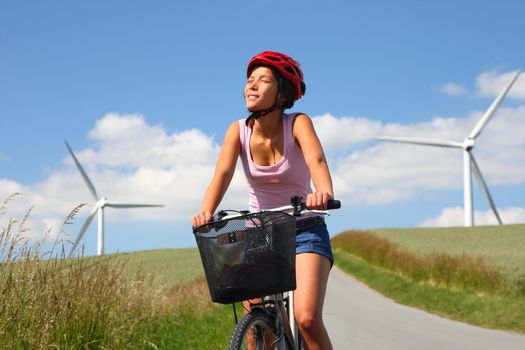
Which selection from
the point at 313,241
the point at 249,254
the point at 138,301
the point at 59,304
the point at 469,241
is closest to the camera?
the point at 249,254

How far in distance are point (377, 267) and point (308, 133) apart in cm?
2505

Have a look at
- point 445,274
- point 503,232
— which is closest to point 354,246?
point 503,232

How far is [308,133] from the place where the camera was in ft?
13.4

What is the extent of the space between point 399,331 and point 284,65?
7908 millimetres

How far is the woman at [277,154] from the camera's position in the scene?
13.0ft

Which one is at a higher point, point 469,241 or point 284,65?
point 469,241

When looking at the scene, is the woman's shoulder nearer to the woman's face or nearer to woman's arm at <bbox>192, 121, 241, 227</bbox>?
the woman's face

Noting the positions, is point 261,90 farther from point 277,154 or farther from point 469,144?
point 469,144

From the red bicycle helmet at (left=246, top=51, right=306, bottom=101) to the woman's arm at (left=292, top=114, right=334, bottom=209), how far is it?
0.22m

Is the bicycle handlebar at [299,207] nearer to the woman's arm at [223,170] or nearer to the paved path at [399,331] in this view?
the woman's arm at [223,170]

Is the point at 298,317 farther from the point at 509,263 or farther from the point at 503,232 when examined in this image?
the point at 503,232

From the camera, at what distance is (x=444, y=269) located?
19.5 m

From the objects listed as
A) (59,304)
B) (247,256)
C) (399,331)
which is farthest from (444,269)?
(247,256)

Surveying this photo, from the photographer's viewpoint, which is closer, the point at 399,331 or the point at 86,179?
the point at 399,331
